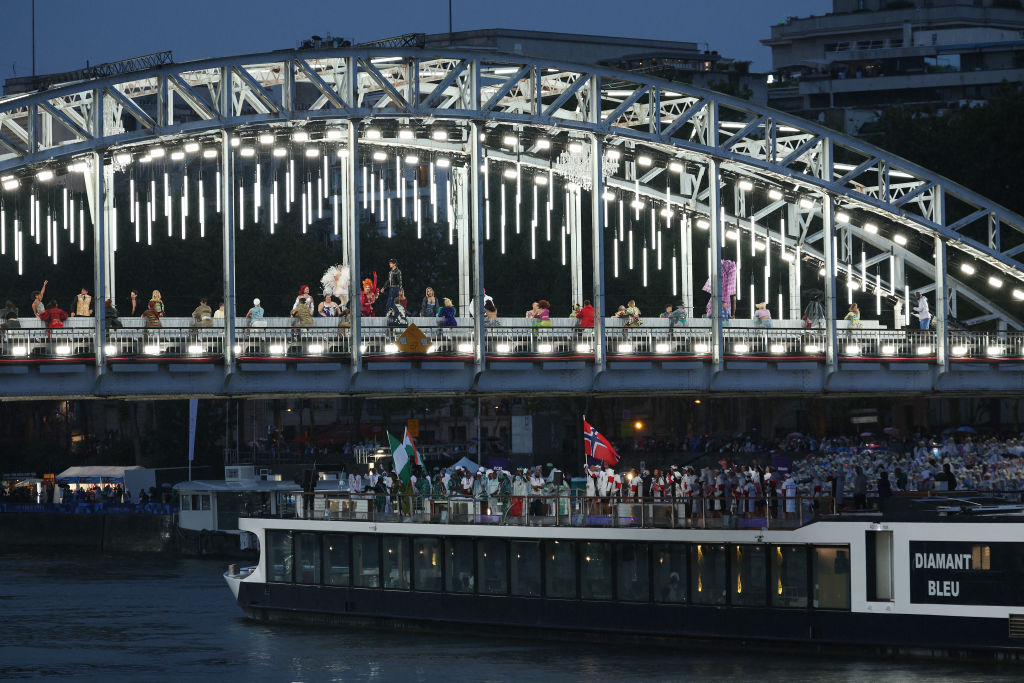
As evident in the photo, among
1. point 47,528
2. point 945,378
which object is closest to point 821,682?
point 945,378

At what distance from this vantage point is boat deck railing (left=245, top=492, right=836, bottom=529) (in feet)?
127

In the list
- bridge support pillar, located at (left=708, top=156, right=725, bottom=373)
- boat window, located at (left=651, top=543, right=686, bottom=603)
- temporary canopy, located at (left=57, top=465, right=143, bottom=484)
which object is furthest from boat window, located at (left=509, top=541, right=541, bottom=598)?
temporary canopy, located at (left=57, top=465, right=143, bottom=484)

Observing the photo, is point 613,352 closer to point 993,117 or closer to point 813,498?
point 813,498

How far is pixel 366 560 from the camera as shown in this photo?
43781 mm

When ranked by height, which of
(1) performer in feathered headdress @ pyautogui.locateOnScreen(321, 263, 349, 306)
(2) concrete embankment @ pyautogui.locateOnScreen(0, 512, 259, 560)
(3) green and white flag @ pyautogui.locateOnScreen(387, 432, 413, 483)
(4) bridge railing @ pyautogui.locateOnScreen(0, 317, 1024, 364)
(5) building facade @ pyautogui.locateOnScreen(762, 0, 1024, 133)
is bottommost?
(2) concrete embankment @ pyautogui.locateOnScreen(0, 512, 259, 560)

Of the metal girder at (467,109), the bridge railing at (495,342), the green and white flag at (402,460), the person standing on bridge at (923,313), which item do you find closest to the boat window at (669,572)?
the green and white flag at (402,460)

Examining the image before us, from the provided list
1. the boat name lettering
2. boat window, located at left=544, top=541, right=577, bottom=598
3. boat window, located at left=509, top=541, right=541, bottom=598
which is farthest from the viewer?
boat window, located at left=509, top=541, right=541, bottom=598

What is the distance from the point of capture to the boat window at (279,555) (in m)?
45.2

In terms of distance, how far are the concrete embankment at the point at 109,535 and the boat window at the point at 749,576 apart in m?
31.1

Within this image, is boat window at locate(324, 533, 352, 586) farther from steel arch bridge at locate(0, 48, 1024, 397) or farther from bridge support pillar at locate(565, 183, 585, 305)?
bridge support pillar at locate(565, 183, 585, 305)

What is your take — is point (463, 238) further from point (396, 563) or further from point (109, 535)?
point (109, 535)

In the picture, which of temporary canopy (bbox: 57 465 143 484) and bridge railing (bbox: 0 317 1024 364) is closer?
bridge railing (bbox: 0 317 1024 364)

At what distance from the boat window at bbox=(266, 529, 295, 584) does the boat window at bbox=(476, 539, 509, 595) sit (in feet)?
18.6

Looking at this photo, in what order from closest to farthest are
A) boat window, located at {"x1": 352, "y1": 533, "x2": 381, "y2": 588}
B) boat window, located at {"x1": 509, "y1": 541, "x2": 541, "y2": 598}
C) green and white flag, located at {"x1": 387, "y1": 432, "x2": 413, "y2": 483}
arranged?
boat window, located at {"x1": 509, "y1": 541, "x2": 541, "y2": 598} → boat window, located at {"x1": 352, "y1": 533, "x2": 381, "y2": 588} → green and white flag, located at {"x1": 387, "y1": 432, "x2": 413, "y2": 483}
